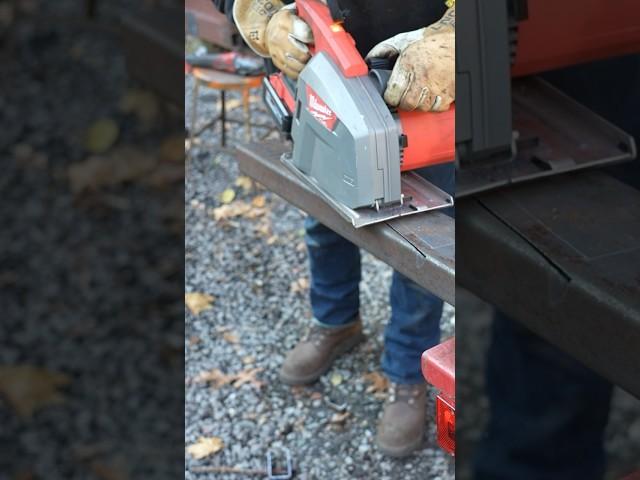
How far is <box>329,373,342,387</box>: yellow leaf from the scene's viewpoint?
2.25 meters

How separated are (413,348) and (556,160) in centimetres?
136

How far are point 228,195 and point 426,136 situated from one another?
6.83ft

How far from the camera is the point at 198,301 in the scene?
8.54ft

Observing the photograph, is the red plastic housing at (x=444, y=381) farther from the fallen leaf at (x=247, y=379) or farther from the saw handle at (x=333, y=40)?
the fallen leaf at (x=247, y=379)

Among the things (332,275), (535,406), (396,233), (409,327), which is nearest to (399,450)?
(409,327)

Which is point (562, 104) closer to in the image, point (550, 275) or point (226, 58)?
point (550, 275)

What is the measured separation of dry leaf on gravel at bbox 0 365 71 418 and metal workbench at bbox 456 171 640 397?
0.31 metres

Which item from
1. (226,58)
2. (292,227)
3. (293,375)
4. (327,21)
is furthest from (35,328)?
(226,58)

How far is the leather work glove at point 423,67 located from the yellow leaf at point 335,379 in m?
1.22

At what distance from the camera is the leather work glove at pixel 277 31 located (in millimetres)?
1331

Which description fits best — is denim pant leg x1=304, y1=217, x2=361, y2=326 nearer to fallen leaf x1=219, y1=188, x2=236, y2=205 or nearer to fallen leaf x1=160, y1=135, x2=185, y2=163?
fallen leaf x1=219, y1=188, x2=236, y2=205

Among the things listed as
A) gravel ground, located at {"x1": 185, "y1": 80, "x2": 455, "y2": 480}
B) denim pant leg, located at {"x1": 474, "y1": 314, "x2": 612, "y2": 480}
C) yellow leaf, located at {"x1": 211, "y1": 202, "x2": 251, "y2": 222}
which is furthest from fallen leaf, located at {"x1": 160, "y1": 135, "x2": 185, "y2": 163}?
yellow leaf, located at {"x1": 211, "y1": 202, "x2": 251, "y2": 222}

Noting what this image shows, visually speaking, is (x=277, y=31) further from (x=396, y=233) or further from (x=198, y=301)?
(x=198, y=301)

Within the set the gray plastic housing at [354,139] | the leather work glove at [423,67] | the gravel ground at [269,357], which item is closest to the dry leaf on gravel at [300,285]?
the gravel ground at [269,357]
